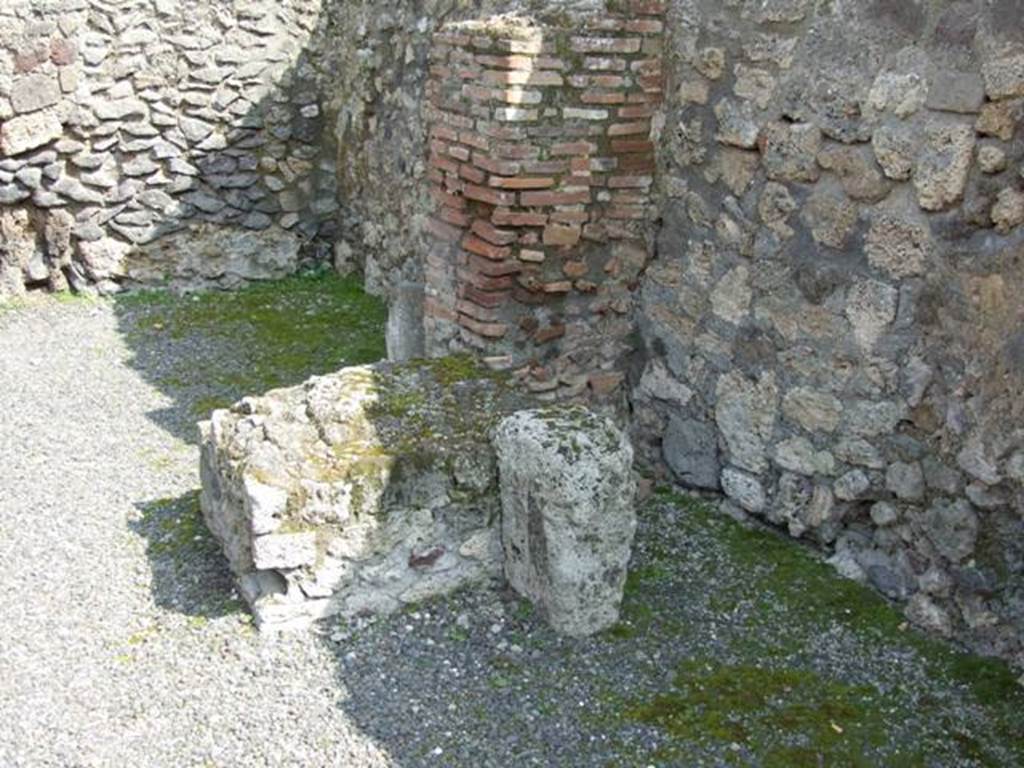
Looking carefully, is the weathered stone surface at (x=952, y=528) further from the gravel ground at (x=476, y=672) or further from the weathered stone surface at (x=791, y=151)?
the weathered stone surface at (x=791, y=151)

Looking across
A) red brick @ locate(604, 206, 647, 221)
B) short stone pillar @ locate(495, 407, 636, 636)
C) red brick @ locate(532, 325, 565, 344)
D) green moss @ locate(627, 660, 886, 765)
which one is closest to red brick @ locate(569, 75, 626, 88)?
red brick @ locate(604, 206, 647, 221)

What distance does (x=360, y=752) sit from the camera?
12.4ft

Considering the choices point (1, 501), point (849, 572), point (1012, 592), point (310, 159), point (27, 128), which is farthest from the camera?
point (310, 159)

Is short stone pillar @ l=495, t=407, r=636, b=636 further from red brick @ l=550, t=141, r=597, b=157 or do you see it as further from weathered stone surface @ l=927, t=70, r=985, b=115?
weathered stone surface @ l=927, t=70, r=985, b=115

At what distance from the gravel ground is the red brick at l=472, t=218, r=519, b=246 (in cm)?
138

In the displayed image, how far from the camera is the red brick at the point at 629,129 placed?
534 centimetres

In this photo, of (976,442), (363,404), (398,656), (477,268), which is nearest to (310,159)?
(477,268)

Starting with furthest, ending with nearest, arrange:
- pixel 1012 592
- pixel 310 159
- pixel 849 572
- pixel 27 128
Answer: pixel 310 159, pixel 27 128, pixel 849 572, pixel 1012 592

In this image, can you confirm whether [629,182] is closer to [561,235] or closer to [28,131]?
[561,235]

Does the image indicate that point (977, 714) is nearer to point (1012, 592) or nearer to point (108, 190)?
point (1012, 592)

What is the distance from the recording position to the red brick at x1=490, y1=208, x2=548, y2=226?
525 centimetres

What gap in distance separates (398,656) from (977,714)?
2.03 metres

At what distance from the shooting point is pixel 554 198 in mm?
5293

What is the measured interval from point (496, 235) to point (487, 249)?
8 cm
